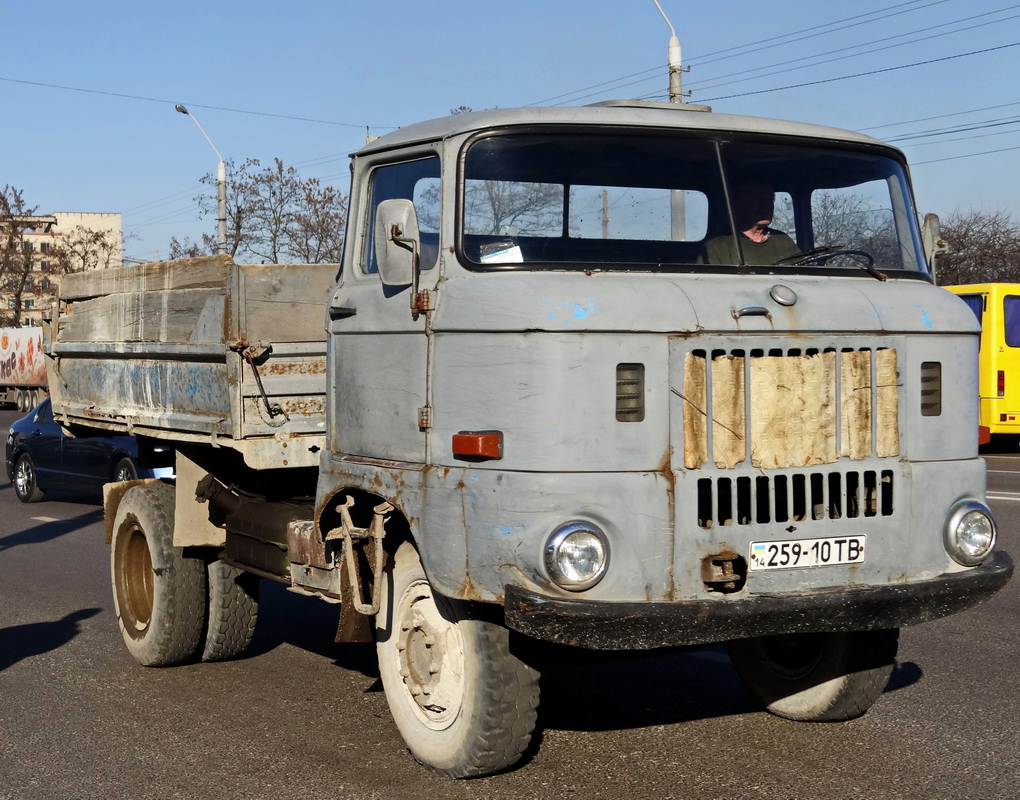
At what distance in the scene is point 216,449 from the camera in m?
→ 7.21

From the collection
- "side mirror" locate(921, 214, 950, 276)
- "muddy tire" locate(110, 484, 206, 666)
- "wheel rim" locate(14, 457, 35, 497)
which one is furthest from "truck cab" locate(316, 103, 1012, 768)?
"wheel rim" locate(14, 457, 35, 497)

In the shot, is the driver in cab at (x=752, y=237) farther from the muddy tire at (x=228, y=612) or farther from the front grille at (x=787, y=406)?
the muddy tire at (x=228, y=612)

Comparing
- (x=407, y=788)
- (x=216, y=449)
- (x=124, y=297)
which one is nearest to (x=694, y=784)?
(x=407, y=788)

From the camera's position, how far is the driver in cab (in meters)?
5.34

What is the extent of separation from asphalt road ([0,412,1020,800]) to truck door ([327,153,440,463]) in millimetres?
1079

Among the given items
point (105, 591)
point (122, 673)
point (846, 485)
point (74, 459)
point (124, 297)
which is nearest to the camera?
point (846, 485)

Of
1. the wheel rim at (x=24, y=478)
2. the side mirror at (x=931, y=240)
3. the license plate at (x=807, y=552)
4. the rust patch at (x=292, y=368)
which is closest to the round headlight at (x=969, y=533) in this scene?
the license plate at (x=807, y=552)

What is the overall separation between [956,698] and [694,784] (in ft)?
6.13

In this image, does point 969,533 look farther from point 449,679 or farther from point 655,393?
point 449,679

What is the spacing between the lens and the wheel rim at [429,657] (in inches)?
205

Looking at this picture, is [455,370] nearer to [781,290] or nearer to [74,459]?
[781,290]

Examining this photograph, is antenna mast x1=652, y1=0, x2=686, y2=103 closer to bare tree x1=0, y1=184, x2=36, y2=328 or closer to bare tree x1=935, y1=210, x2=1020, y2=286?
bare tree x1=935, y1=210, x2=1020, y2=286

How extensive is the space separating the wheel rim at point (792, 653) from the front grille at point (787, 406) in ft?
3.92

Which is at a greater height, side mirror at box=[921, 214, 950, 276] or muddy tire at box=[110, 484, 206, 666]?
side mirror at box=[921, 214, 950, 276]
